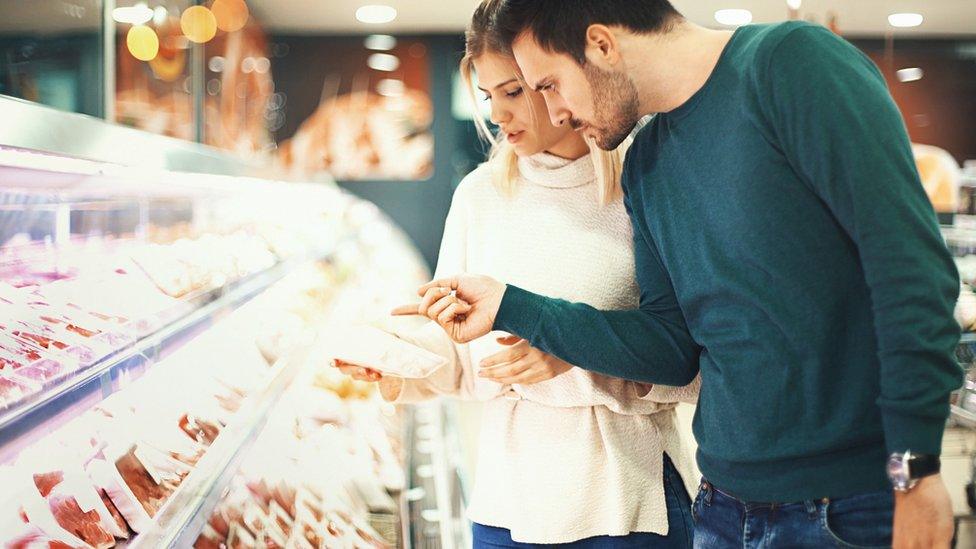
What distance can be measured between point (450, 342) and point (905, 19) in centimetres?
644

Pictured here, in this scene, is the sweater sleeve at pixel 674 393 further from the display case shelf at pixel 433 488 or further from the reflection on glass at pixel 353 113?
the reflection on glass at pixel 353 113

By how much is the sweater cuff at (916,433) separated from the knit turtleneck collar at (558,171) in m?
0.83

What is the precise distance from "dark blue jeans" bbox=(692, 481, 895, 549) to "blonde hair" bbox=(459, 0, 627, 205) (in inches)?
25.5

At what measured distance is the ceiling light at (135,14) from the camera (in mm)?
2391

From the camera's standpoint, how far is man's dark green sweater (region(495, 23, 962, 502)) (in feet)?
3.45

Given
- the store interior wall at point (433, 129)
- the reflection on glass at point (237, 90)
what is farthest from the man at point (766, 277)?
the store interior wall at point (433, 129)

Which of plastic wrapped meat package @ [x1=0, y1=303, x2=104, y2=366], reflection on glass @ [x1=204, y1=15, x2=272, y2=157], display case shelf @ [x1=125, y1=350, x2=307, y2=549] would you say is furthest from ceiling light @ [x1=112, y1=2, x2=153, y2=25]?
plastic wrapped meat package @ [x1=0, y1=303, x2=104, y2=366]

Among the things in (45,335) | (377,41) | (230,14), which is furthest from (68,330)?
(377,41)

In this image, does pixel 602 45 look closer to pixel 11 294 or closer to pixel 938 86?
pixel 11 294

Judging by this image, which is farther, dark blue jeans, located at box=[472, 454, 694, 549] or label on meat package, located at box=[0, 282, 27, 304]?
dark blue jeans, located at box=[472, 454, 694, 549]

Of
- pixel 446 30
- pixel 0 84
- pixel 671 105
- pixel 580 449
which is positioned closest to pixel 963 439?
pixel 580 449

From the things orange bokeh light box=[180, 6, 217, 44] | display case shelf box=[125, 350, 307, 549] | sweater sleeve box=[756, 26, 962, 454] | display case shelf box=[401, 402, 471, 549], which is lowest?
display case shelf box=[401, 402, 471, 549]

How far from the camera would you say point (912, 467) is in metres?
1.04

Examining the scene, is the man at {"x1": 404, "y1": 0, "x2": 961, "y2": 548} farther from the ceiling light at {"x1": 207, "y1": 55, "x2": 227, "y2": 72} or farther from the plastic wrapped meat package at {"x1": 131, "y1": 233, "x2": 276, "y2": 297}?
the ceiling light at {"x1": 207, "y1": 55, "x2": 227, "y2": 72}
